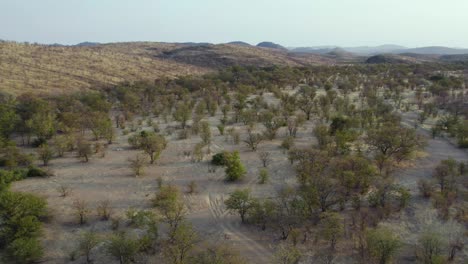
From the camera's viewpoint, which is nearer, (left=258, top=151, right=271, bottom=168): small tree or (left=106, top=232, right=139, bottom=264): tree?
(left=106, top=232, right=139, bottom=264): tree

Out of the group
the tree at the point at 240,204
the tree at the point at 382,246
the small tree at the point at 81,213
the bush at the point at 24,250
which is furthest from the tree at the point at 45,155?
the tree at the point at 382,246

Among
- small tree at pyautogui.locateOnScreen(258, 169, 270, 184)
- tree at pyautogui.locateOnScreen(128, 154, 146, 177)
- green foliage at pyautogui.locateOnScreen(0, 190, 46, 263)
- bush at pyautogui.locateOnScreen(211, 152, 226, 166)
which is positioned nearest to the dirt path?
small tree at pyautogui.locateOnScreen(258, 169, 270, 184)

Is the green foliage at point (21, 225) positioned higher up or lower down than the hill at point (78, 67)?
lower down

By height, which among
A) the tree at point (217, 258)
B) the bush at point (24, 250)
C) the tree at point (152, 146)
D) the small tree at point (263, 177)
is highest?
the tree at point (152, 146)

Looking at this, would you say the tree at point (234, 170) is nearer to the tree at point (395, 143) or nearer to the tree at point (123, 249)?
the tree at point (123, 249)

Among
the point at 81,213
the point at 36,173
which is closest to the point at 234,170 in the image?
the point at 81,213

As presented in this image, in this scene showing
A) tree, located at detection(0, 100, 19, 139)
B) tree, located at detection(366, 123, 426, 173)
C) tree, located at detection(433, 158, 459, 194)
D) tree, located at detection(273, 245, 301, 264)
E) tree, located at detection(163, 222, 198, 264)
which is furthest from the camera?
tree, located at detection(0, 100, 19, 139)

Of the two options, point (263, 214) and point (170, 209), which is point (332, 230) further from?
point (170, 209)

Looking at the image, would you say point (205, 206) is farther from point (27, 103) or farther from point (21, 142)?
point (27, 103)

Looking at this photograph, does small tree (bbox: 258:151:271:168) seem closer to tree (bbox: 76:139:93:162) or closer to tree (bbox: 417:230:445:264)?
tree (bbox: 417:230:445:264)
